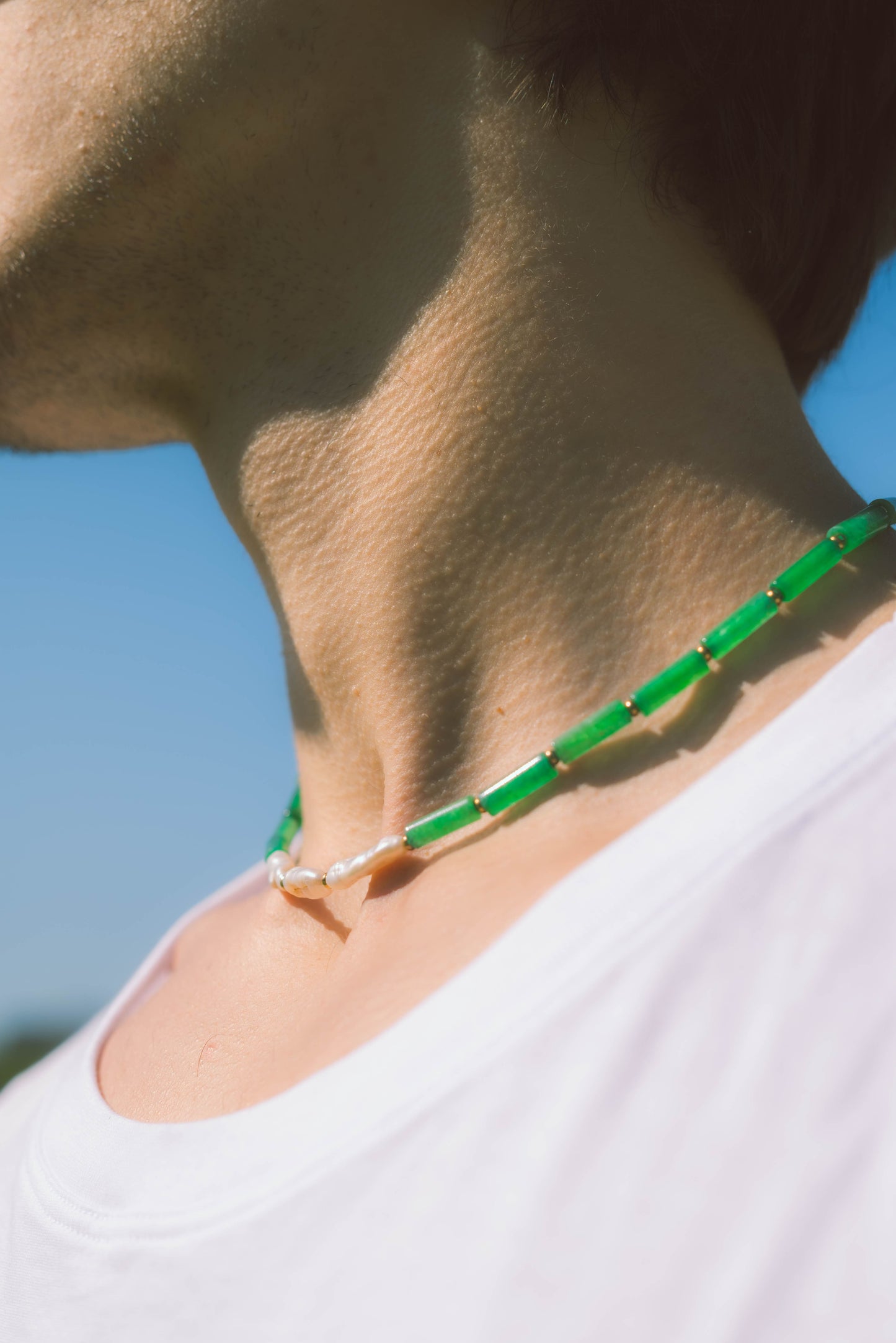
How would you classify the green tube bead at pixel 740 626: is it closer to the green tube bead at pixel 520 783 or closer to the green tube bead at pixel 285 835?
the green tube bead at pixel 520 783

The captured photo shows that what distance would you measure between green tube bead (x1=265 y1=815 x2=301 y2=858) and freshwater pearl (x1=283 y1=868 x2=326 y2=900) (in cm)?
16

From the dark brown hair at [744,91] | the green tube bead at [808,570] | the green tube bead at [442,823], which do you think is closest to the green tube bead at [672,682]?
the green tube bead at [808,570]

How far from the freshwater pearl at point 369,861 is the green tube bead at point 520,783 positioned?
0.50ft

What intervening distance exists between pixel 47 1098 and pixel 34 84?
1.37m

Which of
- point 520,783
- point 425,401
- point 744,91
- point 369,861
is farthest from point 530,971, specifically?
point 744,91

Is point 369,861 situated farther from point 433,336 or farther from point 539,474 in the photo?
point 433,336

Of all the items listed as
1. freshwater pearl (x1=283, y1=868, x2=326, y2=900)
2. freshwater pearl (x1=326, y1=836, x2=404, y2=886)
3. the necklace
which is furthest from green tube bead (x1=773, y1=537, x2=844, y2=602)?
freshwater pearl (x1=283, y1=868, x2=326, y2=900)

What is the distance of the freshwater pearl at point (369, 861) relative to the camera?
1.33 m

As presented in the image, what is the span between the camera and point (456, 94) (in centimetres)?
133

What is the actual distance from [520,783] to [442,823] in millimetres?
131

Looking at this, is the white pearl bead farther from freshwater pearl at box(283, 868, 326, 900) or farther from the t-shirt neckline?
the t-shirt neckline

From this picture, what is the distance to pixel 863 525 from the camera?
3.92 feet

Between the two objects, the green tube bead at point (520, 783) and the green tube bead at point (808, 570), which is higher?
the green tube bead at point (808, 570)

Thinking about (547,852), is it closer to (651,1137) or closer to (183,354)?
(651,1137)
